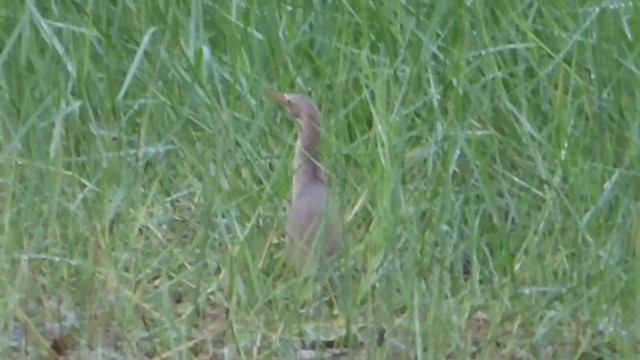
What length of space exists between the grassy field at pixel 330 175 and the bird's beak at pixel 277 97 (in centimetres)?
7

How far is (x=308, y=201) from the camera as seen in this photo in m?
4.44

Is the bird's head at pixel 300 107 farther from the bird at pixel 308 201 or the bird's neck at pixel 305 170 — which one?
the bird's neck at pixel 305 170

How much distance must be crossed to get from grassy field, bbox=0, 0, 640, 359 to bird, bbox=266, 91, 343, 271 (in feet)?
0.16

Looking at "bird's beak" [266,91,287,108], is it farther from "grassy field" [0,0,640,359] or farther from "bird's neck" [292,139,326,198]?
"bird's neck" [292,139,326,198]

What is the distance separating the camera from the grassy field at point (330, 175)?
3936 mm

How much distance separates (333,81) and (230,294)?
3.82 feet

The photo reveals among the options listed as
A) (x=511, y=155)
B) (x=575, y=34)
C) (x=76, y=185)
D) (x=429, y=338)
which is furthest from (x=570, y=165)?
(x=76, y=185)

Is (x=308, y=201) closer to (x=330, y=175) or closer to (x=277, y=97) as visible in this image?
(x=330, y=175)

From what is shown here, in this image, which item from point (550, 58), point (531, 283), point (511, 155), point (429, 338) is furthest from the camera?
point (550, 58)

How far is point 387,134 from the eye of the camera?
441cm

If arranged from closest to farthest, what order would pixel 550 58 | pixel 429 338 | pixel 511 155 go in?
pixel 429 338 < pixel 511 155 < pixel 550 58

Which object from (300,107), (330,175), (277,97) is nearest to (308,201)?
(330,175)

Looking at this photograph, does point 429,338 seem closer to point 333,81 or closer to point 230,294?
point 230,294

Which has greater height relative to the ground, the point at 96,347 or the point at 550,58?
the point at 550,58
